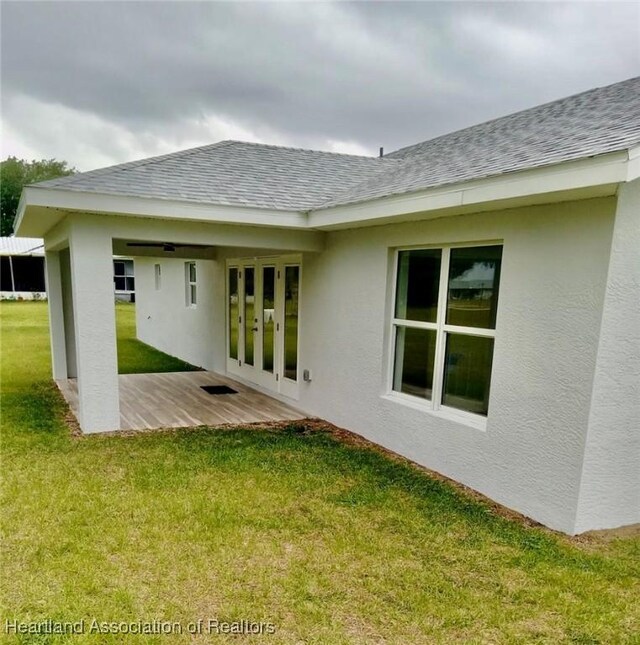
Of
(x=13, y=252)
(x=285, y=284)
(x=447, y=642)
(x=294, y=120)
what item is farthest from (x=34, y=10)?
(x=13, y=252)

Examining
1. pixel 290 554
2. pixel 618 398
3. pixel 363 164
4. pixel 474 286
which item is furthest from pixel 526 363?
pixel 363 164

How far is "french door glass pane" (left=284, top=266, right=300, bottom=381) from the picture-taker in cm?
787

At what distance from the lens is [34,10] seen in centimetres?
693

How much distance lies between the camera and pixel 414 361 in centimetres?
560

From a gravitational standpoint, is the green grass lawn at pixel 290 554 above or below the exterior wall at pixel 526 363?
below

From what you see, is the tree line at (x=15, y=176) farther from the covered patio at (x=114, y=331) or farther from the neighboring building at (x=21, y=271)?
the covered patio at (x=114, y=331)

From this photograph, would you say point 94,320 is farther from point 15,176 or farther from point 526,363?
point 15,176

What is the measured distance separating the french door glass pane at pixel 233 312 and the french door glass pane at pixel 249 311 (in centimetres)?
45

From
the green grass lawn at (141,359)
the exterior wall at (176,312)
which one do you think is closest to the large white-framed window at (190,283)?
the exterior wall at (176,312)

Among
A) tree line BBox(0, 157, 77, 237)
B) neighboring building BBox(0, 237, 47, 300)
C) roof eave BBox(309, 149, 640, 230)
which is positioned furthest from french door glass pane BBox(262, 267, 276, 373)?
tree line BBox(0, 157, 77, 237)

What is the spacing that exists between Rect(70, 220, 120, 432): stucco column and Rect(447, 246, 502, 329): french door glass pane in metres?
4.18

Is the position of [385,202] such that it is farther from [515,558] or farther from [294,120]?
[294,120]

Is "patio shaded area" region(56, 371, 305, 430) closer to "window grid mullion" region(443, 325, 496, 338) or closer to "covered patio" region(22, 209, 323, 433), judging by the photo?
"covered patio" region(22, 209, 323, 433)

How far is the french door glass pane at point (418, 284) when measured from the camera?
5199 millimetres
